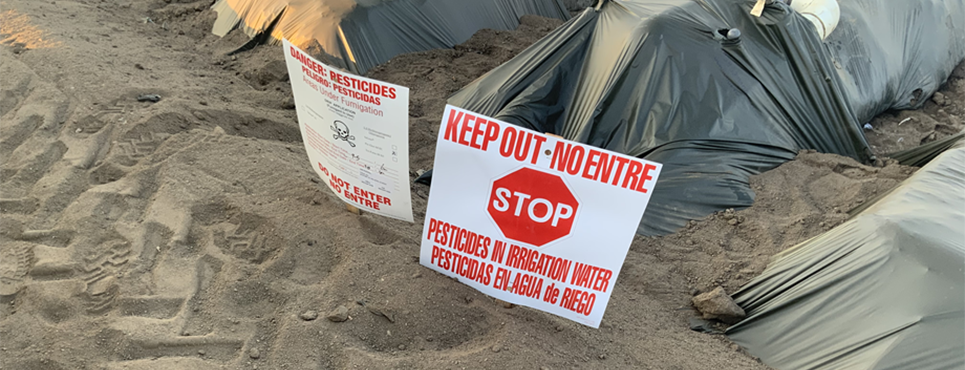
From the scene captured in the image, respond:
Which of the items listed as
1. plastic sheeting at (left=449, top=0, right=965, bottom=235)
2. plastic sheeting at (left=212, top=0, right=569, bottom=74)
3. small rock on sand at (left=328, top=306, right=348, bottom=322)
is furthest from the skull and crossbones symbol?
plastic sheeting at (left=212, top=0, right=569, bottom=74)

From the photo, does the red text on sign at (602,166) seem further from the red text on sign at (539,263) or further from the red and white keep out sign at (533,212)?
the red text on sign at (539,263)

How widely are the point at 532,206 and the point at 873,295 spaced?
46.3 inches

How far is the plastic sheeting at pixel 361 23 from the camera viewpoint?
142 inches

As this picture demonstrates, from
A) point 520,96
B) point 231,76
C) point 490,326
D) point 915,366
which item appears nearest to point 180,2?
point 231,76

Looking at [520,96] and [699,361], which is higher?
[520,96]

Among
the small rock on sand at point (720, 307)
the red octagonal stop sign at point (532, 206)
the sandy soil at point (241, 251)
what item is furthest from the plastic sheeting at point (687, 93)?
the red octagonal stop sign at point (532, 206)

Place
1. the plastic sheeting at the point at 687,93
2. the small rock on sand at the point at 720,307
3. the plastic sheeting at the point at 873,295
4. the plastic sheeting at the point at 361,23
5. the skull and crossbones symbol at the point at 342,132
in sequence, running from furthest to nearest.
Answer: the plastic sheeting at the point at 361,23 → the plastic sheeting at the point at 687,93 → the small rock on sand at the point at 720,307 → the skull and crossbones symbol at the point at 342,132 → the plastic sheeting at the point at 873,295

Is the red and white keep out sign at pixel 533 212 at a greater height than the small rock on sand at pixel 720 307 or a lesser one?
greater

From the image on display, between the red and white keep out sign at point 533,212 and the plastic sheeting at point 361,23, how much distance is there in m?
2.17

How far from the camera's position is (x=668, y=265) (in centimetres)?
242

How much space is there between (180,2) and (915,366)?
206 inches

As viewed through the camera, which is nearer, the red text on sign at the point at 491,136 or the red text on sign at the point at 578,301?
the red text on sign at the point at 491,136

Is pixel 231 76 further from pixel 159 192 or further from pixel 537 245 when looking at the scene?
pixel 537 245

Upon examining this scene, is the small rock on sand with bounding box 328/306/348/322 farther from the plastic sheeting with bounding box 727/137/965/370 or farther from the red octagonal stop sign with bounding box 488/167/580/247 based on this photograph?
the plastic sheeting with bounding box 727/137/965/370
